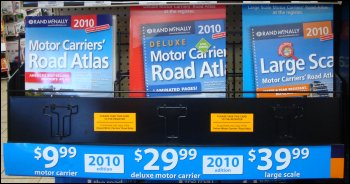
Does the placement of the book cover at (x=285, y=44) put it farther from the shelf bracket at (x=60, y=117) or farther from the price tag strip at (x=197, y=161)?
the shelf bracket at (x=60, y=117)

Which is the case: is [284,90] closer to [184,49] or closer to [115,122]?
[184,49]

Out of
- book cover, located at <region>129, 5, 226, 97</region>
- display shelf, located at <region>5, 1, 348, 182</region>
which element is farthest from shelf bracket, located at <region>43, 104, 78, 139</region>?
book cover, located at <region>129, 5, 226, 97</region>

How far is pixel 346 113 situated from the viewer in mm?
1716

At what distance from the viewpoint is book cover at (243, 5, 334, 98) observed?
1.72 m

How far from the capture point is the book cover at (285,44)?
172cm

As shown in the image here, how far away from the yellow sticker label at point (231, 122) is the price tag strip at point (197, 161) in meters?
0.07

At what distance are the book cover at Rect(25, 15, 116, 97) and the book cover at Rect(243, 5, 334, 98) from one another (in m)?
0.53

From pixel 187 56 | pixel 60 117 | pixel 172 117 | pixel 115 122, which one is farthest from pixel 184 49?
pixel 60 117

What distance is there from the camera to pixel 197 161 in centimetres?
163

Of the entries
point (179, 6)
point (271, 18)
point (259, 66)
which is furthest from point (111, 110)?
point (271, 18)

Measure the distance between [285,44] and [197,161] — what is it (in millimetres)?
556

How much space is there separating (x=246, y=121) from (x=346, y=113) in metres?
0.41

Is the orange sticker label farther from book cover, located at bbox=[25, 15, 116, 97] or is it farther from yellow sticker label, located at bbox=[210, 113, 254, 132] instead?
book cover, located at bbox=[25, 15, 116, 97]

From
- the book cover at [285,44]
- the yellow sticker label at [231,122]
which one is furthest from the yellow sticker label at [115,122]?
the book cover at [285,44]
